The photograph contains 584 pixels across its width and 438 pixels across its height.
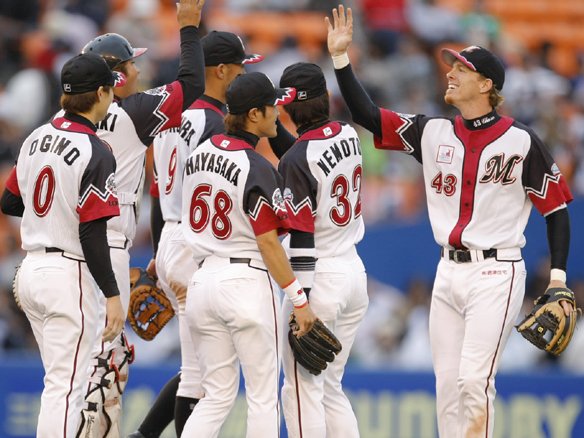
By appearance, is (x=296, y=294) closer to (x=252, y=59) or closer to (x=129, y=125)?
(x=129, y=125)

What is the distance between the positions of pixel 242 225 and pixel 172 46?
358 inches

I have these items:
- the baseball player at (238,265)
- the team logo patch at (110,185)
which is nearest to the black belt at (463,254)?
the baseball player at (238,265)

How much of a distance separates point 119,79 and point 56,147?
788 millimetres

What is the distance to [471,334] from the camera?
6871mm

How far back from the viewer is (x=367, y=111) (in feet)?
23.8

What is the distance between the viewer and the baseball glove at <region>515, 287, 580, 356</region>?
683cm

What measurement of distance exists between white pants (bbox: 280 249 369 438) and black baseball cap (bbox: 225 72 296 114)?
0.96m

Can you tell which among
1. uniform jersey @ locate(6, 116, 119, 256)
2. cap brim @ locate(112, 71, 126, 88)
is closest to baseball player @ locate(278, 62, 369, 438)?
cap brim @ locate(112, 71, 126, 88)

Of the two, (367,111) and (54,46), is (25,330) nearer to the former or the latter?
(54,46)

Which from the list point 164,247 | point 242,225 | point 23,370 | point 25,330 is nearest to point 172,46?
point 25,330

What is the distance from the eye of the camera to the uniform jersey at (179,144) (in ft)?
24.3

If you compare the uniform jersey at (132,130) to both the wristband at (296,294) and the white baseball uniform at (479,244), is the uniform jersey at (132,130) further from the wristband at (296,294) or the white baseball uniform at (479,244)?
the wristband at (296,294)

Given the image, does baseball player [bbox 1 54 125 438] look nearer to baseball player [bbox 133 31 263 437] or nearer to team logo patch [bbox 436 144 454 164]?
baseball player [bbox 133 31 263 437]

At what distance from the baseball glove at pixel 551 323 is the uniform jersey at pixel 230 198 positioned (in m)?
1.45
